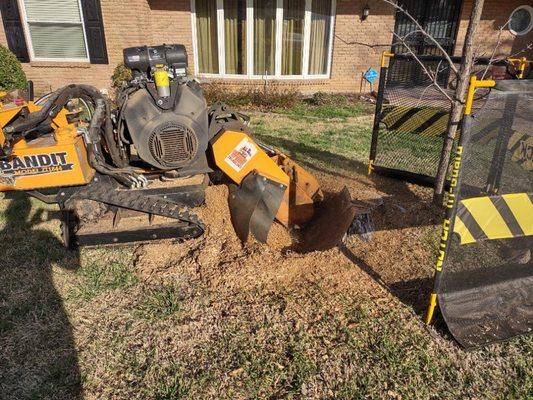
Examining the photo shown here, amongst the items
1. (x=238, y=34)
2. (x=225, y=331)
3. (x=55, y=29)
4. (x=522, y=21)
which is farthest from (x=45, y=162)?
(x=522, y=21)

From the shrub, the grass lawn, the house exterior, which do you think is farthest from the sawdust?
the house exterior

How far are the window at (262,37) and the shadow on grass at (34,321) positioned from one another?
838 centimetres

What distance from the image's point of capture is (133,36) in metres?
10.6

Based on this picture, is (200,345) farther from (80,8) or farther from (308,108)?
(80,8)

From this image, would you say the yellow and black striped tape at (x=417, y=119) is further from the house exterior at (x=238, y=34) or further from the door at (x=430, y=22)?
the door at (x=430, y=22)

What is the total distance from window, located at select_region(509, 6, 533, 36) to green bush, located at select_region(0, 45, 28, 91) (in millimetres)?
14364

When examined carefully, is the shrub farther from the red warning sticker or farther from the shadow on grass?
the red warning sticker

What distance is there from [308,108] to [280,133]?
9.05ft

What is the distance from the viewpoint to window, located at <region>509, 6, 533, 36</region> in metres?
13.1

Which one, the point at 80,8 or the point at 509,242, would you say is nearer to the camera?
the point at 509,242

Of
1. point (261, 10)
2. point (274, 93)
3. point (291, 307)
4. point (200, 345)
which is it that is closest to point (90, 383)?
point (200, 345)

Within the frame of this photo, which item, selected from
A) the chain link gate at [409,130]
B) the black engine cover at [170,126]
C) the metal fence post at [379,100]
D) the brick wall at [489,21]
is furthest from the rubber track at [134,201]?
the brick wall at [489,21]

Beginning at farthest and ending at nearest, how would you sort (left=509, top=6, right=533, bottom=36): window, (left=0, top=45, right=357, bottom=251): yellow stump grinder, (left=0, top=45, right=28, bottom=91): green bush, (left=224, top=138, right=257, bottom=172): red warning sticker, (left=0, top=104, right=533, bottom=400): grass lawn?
1. (left=509, top=6, right=533, bottom=36): window
2. (left=0, top=45, right=28, bottom=91): green bush
3. (left=224, top=138, right=257, bottom=172): red warning sticker
4. (left=0, top=45, right=357, bottom=251): yellow stump grinder
5. (left=0, top=104, right=533, bottom=400): grass lawn

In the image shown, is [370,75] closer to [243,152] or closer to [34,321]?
[243,152]
